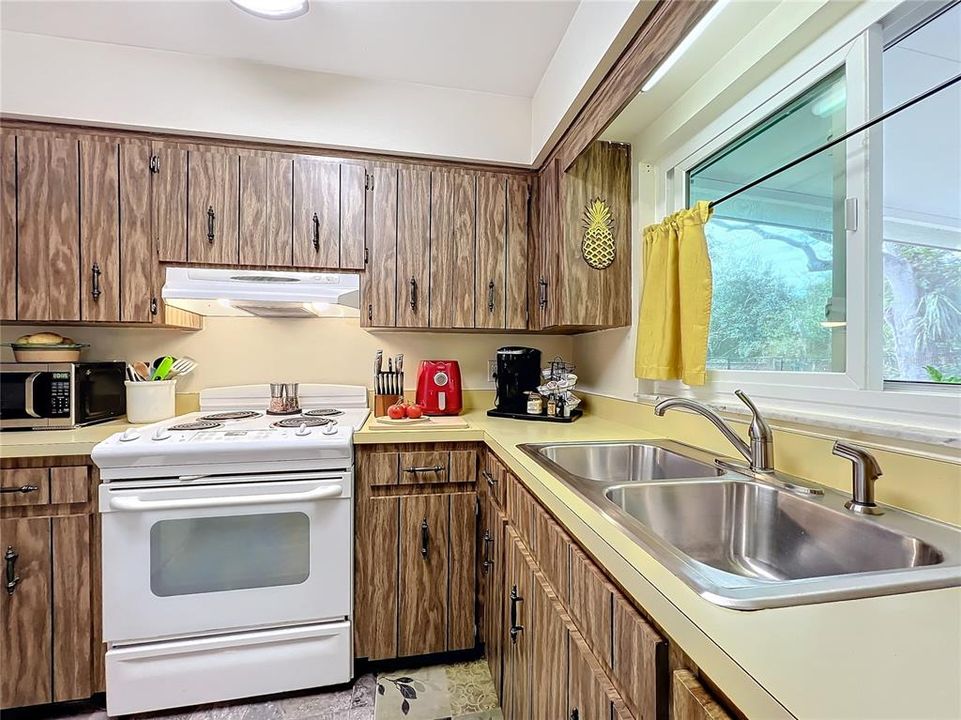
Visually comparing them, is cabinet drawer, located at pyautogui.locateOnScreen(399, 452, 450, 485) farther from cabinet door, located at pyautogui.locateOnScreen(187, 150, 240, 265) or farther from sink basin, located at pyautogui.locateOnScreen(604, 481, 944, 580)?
cabinet door, located at pyautogui.locateOnScreen(187, 150, 240, 265)

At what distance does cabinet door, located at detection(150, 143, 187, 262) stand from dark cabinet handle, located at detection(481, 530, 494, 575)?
5.31 ft

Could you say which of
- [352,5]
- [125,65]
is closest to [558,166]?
[352,5]

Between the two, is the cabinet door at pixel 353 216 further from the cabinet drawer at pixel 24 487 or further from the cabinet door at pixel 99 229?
the cabinet drawer at pixel 24 487

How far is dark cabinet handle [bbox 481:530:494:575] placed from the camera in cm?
157

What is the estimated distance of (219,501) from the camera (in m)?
1.48

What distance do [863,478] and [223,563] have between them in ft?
5.98

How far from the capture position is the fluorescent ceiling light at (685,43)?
3.31 ft

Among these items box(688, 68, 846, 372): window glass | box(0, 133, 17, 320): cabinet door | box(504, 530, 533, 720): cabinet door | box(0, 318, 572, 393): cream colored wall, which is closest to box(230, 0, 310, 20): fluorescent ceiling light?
box(0, 133, 17, 320): cabinet door

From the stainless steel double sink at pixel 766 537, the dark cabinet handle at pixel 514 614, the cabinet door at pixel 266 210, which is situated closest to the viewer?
the stainless steel double sink at pixel 766 537

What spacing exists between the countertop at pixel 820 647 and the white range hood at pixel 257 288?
149 cm

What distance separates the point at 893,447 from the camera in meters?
0.87

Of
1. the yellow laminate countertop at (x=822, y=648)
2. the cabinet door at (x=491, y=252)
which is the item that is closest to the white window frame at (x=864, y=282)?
the yellow laminate countertop at (x=822, y=648)

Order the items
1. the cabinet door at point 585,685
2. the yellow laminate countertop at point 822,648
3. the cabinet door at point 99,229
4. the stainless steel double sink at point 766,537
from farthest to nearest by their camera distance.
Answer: the cabinet door at point 99,229, the cabinet door at point 585,685, the stainless steel double sink at point 766,537, the yellow laminate countertop at point 822,648

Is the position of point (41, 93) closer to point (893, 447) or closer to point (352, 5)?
point (352, 5)
